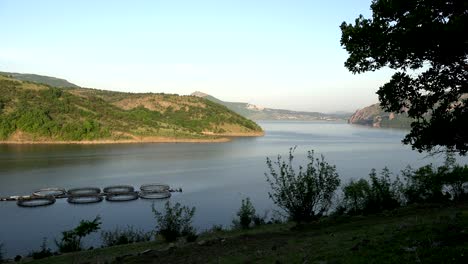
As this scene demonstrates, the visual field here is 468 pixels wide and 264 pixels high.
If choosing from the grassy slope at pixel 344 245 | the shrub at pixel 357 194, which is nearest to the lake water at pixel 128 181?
Result: the shrub at pixel 357 194

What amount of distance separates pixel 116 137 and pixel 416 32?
115688 millimetres

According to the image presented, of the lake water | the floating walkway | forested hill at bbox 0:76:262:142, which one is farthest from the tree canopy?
forested hill at bbox 0:76:262:142

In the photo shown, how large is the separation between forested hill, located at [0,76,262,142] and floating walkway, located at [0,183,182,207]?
239 ft

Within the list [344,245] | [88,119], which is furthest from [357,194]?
[88,119]

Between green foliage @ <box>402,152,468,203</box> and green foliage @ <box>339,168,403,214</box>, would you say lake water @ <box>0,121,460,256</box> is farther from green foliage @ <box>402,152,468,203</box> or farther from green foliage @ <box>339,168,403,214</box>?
green foliage @ <box>339,168,403,214</box>

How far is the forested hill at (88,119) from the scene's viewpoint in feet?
364

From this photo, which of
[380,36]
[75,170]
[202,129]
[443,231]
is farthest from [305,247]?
[202,129]

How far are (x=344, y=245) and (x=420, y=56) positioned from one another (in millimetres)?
4718

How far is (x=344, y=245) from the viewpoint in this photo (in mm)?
9906

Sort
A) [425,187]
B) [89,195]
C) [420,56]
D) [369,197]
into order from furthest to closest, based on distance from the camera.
Result: 1. [89,195]
2. [425,187]
3. [369,197]
4. [420,56]

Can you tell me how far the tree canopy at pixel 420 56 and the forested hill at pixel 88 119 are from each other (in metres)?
113

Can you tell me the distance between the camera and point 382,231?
11.0m

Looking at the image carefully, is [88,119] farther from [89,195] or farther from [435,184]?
[435,184]

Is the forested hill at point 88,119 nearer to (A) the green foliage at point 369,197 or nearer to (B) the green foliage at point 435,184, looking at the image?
(A) the green foliage at point 369,197
